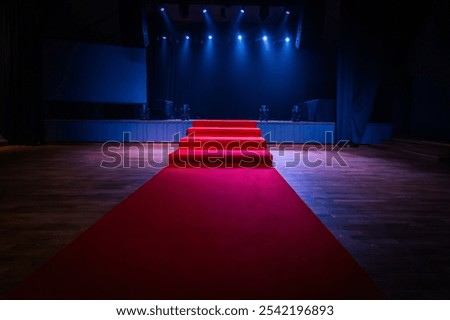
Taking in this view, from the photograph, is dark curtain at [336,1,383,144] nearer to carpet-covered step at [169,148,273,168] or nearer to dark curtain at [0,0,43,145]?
carpet-covered step at [169,148,273,168]

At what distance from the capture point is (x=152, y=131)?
9219 millimetres

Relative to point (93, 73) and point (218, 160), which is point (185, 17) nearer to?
point (93, 73)

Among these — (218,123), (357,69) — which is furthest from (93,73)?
(357,69)

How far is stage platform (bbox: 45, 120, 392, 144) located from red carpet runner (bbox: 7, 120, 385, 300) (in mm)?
6148

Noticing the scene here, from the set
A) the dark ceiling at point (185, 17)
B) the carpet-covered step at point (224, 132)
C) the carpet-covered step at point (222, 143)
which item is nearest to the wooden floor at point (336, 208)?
the carpet-covered step at point (222, 143)

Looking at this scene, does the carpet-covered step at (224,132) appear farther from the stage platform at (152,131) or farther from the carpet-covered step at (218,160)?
the stage platform at (152,131)

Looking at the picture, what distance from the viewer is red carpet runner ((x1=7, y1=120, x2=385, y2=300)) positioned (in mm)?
1579

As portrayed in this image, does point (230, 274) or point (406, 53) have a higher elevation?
point (406, 53)

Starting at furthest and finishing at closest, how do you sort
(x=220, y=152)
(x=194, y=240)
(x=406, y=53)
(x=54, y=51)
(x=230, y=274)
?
(x=54, y=51) < (x=406, y=53) < (x=220, y=152) < (x=194, y=240) < (x=230, y=274)

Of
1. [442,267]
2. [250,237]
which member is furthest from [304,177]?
[442,267]

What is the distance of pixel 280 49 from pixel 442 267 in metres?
10.7

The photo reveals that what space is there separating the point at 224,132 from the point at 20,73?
4.78 meters

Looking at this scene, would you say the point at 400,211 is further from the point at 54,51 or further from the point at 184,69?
the point at 184,69

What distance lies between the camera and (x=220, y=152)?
5.37 m
